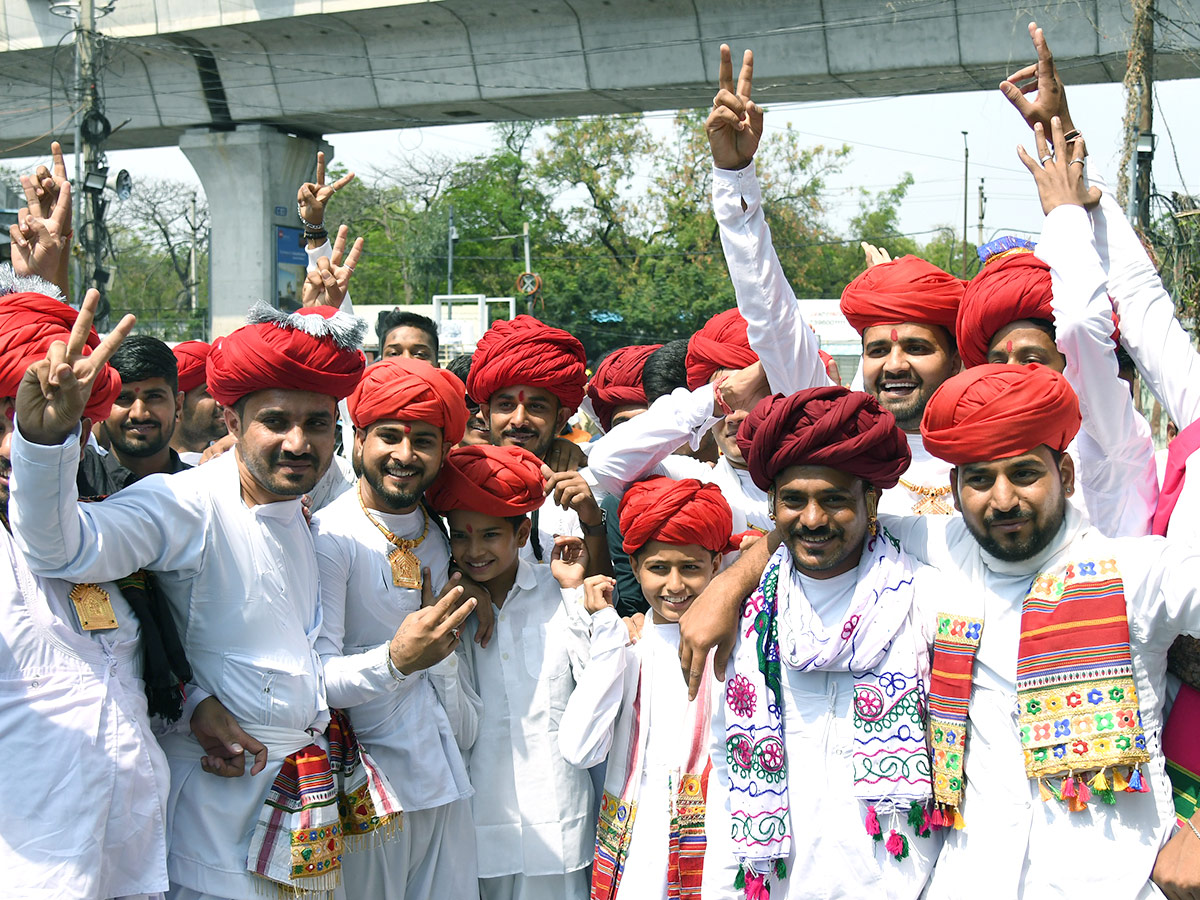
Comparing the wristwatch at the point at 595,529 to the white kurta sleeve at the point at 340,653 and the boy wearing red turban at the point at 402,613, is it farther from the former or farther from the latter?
the white kurta sleeve at the point at 340,653

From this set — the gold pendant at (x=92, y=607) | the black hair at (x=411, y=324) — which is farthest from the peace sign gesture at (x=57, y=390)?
the black hair at (x=411, y=324)

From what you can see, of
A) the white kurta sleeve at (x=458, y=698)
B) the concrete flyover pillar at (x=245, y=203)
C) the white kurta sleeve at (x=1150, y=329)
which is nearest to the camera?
the white kurta sleeve at (x=1150, y=329)

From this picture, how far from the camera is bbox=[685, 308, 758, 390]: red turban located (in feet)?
13.2

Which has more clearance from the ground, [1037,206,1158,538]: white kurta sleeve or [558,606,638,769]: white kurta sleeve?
[1037,206,1158,538]: white kurta sleeve

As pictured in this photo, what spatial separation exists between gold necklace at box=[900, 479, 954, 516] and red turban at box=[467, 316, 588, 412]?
4.27 feet

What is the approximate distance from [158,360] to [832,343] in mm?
13872

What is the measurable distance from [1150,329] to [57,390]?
2613 mm

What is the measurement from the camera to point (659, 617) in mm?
3455

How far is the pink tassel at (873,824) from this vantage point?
267cm

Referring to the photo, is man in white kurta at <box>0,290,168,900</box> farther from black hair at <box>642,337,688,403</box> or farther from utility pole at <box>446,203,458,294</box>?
utility pole at <box>446,203,458,294</box>

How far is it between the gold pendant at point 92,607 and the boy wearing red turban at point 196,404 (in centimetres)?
251

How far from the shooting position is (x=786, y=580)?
290cm

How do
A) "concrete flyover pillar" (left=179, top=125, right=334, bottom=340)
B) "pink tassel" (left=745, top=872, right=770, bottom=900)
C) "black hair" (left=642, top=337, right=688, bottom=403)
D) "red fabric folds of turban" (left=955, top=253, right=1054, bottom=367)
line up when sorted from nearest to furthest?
"pink tassel" (left=745, top=872, right=770, bottom=900) < "red fabric folds of turban" (left=955, top=253, right=1054, bottom=367) < "black hair" (left=642, top=337, right=688, bottom=403) < "concrete flyover pillar" (left=179, top=125, right=334, bottom=340)

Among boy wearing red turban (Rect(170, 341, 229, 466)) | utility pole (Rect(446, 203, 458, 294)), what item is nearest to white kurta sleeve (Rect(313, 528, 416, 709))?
boy wearing red turban (Rect(170, 341, 229, 466))
